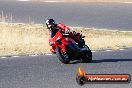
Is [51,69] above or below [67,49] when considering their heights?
below

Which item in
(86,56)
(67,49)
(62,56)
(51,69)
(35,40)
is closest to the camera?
(51,69)

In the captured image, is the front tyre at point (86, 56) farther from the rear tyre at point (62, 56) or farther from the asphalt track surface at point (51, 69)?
the rear tyre at point (62, 56)

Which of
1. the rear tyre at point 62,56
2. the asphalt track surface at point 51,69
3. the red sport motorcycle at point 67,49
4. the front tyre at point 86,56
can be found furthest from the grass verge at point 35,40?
the front tyre at point 86,56

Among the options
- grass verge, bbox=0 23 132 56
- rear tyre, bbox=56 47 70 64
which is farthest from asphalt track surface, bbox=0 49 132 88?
grass verge, bbox=0 23 132 56

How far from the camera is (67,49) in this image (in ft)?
46.8

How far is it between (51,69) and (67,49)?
1.19 metres

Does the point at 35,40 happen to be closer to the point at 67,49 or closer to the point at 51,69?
the point at 67,49

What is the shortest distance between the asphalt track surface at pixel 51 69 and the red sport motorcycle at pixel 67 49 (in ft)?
0.55

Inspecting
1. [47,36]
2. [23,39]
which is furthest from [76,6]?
[23,39]

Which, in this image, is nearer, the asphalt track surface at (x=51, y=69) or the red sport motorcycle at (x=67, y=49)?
the asphalt track surface at (x=51, y=69)

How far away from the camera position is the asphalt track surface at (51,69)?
11.3 m

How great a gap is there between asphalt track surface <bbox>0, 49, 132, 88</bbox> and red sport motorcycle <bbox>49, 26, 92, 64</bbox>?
0.55 ft

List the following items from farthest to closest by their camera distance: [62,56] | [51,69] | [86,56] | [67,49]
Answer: [86,56], [67,49], [62,56], [51,69]

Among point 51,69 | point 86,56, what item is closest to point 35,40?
point 86,56
